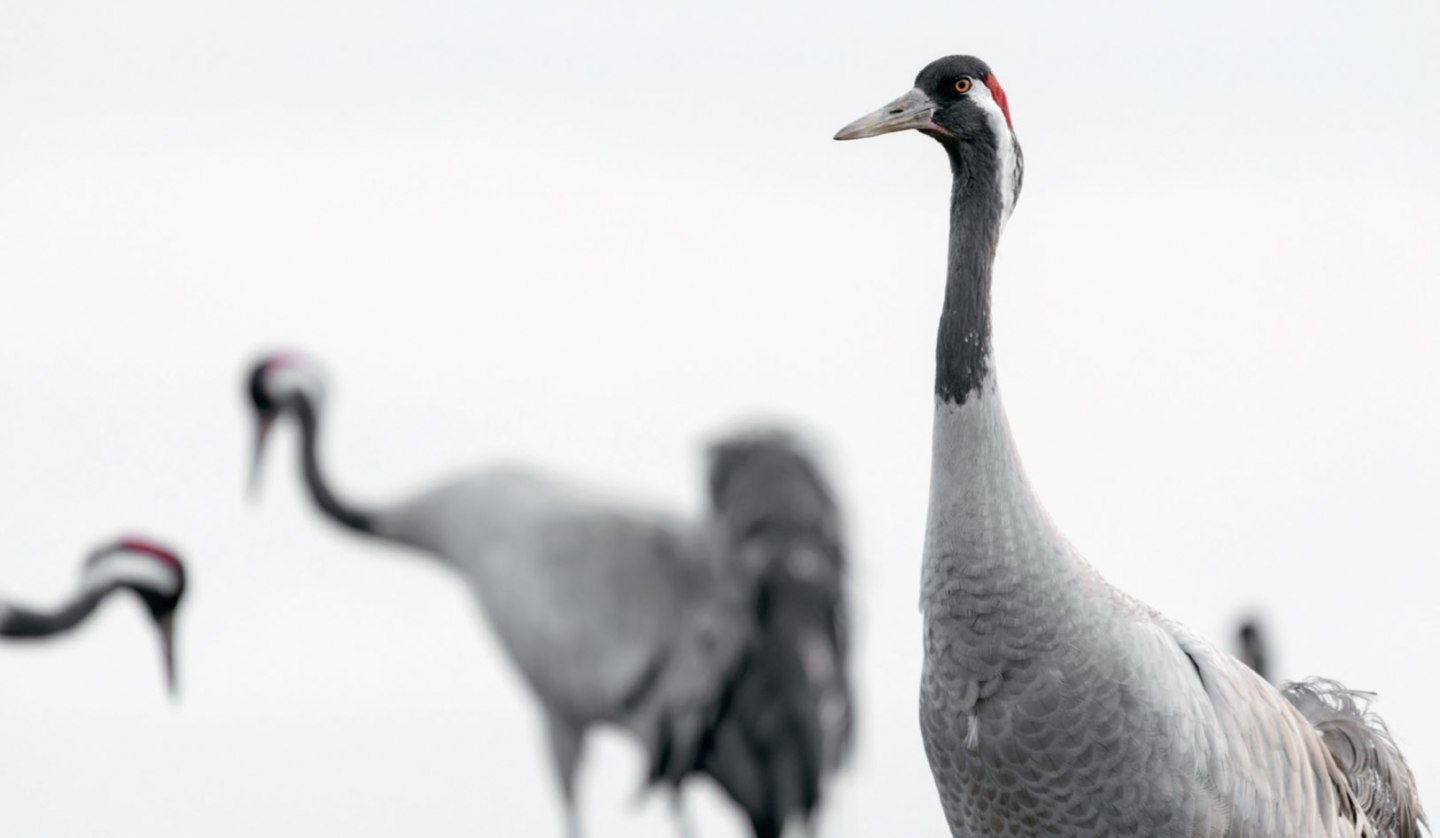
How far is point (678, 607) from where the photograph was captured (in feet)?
26.3

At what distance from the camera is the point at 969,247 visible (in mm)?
3264

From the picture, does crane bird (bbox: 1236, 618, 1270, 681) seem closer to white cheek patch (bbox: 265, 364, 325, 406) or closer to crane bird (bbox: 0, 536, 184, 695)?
white cheek patch (bbox: 265, 364, 325, 406)

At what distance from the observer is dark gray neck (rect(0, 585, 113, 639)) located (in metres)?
→ 7.53

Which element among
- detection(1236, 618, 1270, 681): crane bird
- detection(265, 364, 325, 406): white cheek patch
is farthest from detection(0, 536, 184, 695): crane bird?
detection(1236, 618, 1270, 681): crane bird

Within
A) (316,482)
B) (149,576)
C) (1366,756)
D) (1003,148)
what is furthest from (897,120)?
(316,482)

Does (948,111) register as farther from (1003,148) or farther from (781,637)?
(781,637)

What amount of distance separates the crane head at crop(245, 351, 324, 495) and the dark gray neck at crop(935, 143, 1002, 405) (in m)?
5.86

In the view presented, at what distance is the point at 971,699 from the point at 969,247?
0.78m

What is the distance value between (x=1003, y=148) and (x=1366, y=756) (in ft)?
4.93

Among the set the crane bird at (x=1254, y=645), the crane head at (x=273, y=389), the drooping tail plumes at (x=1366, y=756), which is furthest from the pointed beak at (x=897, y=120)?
the crane bird at (x=1254, y=645)

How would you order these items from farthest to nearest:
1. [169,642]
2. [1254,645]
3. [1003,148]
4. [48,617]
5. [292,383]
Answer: [1254,645], [292,383], [169,642], [48,617], [1003,148]

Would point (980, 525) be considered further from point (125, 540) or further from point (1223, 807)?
point (125, 540)

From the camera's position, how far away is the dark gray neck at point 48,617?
7.53m

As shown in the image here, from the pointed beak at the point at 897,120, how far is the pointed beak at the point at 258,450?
19.2 feet
